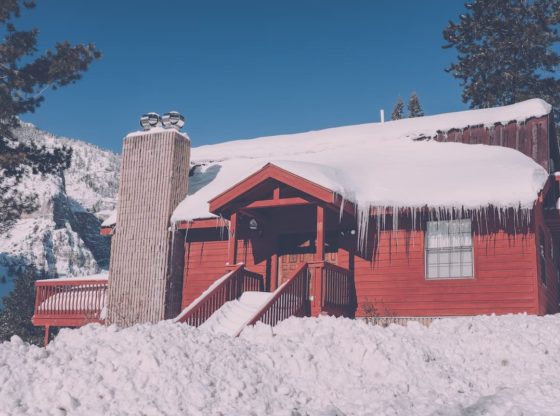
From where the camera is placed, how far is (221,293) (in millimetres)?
14352

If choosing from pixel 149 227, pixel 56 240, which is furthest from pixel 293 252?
pixel 56 240

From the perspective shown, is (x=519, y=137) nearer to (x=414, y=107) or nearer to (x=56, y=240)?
(x=414, y=107)

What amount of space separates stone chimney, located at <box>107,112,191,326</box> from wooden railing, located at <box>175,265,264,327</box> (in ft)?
8.43

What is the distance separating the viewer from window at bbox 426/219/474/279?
572 inches

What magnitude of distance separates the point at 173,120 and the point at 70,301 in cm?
589

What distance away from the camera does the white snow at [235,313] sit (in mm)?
12945

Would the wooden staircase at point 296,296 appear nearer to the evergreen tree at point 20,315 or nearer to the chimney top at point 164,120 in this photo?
the chimney top at point 164,120

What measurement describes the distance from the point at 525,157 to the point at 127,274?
34.5 feet

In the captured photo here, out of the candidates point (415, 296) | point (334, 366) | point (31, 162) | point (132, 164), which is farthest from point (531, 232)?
point (31, 162)

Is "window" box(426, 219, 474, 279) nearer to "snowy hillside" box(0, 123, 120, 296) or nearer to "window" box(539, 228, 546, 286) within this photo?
"window" box(539, 228, 546, 286)

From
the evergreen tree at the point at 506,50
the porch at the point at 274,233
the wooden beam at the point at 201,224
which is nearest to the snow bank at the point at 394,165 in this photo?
the wooden beam at the point at 201,224

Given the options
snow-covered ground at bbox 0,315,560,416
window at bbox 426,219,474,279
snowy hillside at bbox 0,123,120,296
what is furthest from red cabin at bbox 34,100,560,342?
snowy hillside at bbox 0,123,120,296

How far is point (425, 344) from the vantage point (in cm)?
1061

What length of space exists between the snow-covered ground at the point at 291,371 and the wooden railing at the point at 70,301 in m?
8.30
